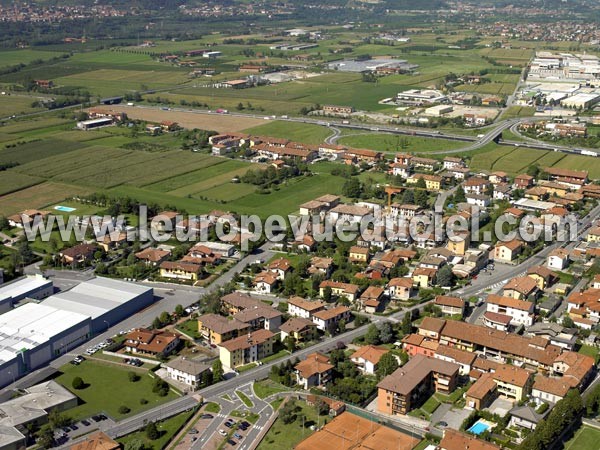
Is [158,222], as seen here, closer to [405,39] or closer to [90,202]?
[90,202]

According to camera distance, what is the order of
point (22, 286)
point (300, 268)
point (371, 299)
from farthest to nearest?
point (300, 268) < point (22, 286) < point (371, 299)

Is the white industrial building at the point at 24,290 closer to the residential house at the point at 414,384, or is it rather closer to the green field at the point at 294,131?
the residential house at the point at 414,384

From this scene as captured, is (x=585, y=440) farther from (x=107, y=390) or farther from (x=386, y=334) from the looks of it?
(x=107, y=390)

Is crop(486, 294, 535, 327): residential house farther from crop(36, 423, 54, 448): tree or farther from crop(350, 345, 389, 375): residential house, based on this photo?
crop(36, 423, 54, 448): tree

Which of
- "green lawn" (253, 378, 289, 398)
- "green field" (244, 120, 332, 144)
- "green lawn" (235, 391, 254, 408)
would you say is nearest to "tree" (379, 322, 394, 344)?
"green lawn" (253, 378, 289, 398)

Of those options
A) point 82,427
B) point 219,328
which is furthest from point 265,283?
point 82,427

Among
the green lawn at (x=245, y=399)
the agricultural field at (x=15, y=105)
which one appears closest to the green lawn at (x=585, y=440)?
the green lawn at (x=245, y=399)
